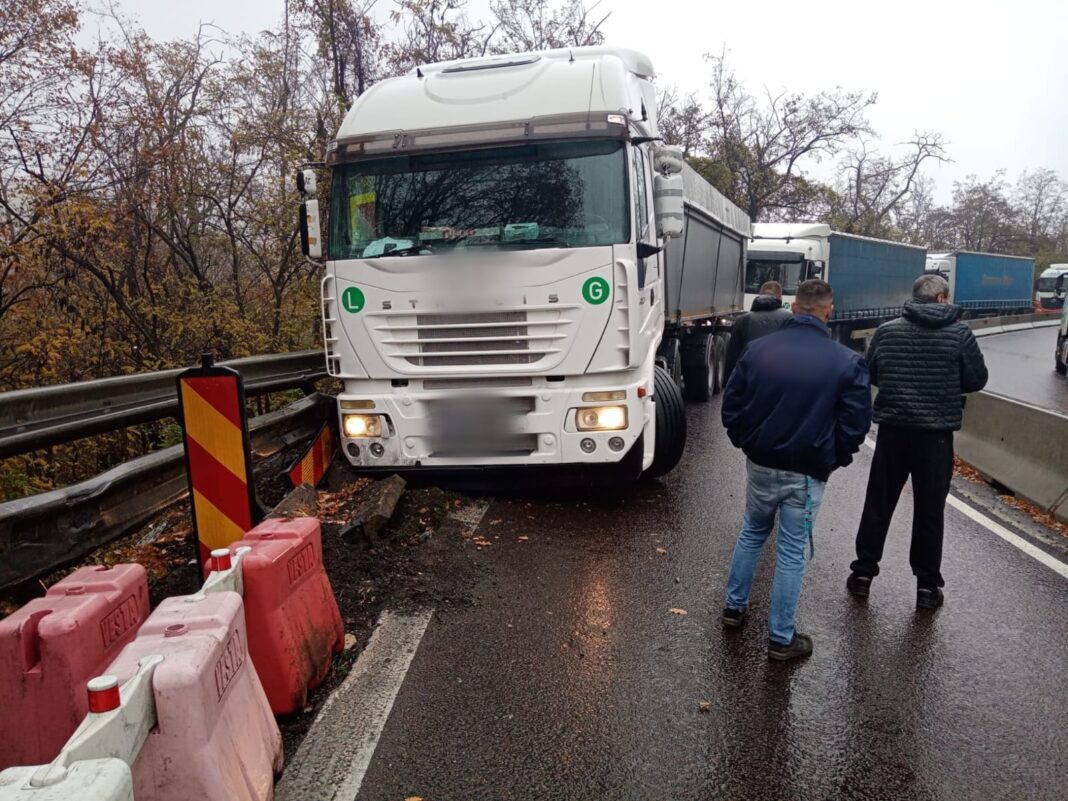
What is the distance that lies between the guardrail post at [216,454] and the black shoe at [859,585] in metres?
3.63

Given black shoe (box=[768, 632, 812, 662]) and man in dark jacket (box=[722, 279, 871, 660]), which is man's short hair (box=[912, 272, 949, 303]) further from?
black shoe (box=[768, 632, 812, 662])

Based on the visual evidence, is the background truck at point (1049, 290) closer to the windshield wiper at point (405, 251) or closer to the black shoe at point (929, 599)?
the black shoe at point (929, 599)

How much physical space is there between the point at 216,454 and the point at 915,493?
414 centimetres

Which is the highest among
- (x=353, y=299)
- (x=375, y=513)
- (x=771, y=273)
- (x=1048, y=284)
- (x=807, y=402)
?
(x=353, y=299)

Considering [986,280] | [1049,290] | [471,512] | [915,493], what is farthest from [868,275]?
[1049,290]

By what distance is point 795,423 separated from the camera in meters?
3.99

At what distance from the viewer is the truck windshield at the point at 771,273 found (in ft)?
68.8

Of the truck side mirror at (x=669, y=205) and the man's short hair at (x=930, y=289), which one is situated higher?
the truck side mirror at (x=669, y=205)

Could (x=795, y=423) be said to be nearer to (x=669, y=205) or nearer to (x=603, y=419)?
(x=603, y=419)

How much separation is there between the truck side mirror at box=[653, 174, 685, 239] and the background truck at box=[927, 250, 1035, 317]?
100.0 ft

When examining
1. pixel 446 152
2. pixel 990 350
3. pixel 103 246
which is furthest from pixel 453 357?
pixel 990 350

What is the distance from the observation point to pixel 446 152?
614 cm

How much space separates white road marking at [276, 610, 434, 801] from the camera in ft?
9.57

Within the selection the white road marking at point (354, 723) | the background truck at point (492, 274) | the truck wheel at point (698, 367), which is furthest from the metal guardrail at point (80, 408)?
the truck wheel at point (698, 367)
